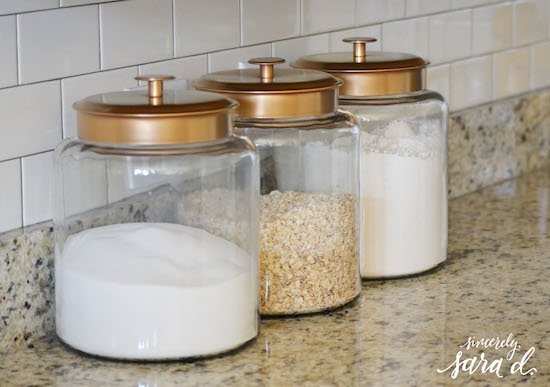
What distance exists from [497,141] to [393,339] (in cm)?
88

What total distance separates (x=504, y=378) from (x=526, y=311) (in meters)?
0.22

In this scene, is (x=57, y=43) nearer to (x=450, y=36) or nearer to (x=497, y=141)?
(x=450, y=36)

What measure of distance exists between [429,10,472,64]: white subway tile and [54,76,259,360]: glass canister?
0.80m

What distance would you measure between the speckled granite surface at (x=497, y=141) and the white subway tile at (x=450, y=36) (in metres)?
0.10

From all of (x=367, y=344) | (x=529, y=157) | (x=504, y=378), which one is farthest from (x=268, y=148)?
(x=529, y=157)

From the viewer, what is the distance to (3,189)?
126 centimetres

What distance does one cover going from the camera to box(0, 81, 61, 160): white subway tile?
125 cm

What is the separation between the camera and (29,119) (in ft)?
4.19

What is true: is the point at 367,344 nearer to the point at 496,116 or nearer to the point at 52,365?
the point at 52,365

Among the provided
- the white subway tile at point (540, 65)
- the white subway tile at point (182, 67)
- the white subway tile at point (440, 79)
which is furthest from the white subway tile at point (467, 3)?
the white subway tile at point (182, 67)

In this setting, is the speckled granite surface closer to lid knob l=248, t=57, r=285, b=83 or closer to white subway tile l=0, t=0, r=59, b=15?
lid knob l=248, t=57, r=285, b=83

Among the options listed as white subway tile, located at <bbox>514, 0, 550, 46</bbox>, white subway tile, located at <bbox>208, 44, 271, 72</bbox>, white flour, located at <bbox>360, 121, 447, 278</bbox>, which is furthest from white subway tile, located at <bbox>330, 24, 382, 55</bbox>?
white subway tile, located at <bbox>514, 0, 550, 46</bbox>

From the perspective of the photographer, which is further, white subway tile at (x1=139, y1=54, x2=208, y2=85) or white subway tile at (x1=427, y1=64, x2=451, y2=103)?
white subway tile at (x1=427, y1=64, x2=451, y2=103)

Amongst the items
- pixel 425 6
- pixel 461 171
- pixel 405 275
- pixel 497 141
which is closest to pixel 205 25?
pixel 405 275
